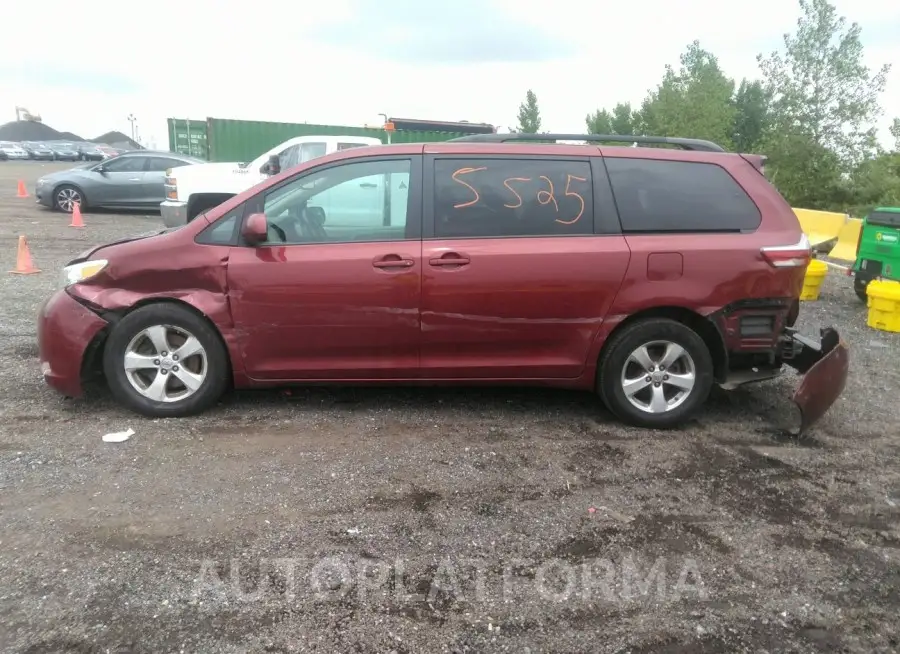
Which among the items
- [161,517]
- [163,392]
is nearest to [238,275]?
[163,392]

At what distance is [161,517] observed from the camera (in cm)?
340

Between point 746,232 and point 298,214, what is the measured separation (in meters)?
2.86

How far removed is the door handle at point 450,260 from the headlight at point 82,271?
205 cm

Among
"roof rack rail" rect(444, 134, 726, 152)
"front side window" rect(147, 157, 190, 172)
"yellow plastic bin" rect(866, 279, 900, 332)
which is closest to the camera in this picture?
"roof rack rail" rect(444, 134, 726, 152)

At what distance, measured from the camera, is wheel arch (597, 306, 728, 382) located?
454 cm

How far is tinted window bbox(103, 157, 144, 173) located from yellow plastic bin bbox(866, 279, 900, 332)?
48.7 ft

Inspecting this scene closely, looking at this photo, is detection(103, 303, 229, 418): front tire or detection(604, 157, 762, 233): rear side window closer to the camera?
detection(103, 303, 229, 418): front tire

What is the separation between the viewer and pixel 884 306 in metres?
7.43

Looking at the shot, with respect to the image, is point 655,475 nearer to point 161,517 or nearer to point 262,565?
point 262,565

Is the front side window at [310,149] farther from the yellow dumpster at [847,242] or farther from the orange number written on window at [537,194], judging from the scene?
the yellow dumpster at [847,242]

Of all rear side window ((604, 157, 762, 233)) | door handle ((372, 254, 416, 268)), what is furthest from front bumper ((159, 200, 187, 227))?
rear side window ((604, 157, 762, 233))

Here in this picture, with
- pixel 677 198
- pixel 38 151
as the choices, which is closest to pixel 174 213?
pixel 677 198

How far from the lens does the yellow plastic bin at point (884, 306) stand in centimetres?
736

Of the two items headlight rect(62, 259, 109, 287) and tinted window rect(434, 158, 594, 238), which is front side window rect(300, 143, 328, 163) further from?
tinted window rect(434, 158, 594, 238)
